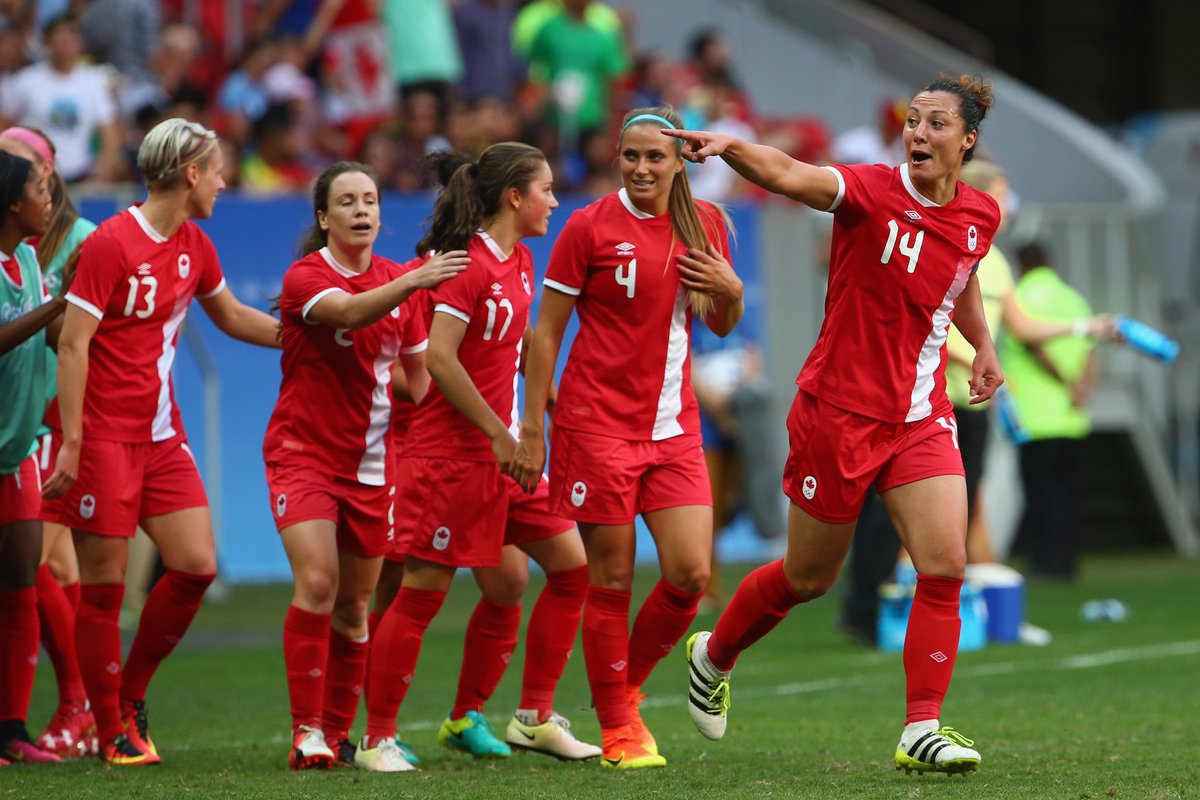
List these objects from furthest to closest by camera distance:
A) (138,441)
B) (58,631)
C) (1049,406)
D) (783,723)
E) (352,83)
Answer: (352,83)
(1049,406)
(783,723)
(58,631)
(138,441)

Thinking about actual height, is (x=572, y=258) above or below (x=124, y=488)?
above

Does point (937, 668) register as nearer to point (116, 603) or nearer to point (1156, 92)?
point (116, 603)

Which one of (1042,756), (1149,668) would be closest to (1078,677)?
(1149,668)

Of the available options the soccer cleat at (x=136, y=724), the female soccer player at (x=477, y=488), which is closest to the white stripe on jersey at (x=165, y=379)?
the female soccer player at (x=477, y=488)

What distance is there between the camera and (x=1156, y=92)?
2692cm

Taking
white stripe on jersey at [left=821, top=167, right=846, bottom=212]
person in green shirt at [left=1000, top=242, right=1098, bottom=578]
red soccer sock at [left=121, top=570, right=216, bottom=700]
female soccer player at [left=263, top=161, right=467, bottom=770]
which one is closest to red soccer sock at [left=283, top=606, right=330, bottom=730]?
female soccer player at [left=263, top=161, right=467, bottom=770]

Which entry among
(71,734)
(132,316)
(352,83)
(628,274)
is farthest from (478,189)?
(352,83)

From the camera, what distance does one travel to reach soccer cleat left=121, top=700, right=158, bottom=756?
7.39m

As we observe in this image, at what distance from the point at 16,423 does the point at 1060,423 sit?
33.4 feet

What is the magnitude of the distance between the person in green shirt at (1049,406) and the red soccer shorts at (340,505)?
349 inches

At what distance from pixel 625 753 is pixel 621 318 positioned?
5.21 ft

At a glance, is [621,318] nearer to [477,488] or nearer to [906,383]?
[477,488]

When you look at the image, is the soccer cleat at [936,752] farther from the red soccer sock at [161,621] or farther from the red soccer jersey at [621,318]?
the red soccer sock at [161,621]

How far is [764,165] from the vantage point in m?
6.15
